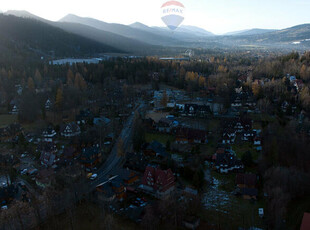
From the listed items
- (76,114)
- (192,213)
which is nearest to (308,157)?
(192,213)

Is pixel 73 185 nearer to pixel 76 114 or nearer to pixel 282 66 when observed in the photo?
pixel 76 114

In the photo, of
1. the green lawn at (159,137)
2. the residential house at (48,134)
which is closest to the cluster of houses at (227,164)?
the green lawn at (159,137)

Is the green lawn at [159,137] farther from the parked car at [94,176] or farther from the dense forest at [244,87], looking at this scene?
the dense forest at [244,87]

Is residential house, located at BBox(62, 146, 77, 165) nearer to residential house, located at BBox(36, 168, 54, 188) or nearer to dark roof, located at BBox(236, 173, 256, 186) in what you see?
residential house, located at BBox(36, 168, 54, 188)

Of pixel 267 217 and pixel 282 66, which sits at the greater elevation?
pixel 282 66

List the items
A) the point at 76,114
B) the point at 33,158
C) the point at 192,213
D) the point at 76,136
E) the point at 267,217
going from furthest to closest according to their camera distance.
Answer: the point at 76,114, the point at 76,136, the point at 33,158, the point at 192,213, the point at 267,217

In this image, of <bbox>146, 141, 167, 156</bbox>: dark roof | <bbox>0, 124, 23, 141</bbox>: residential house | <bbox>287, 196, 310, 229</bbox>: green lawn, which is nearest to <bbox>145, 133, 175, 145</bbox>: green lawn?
<bbox>146, 141, 167, 156</bbox>: dark roof

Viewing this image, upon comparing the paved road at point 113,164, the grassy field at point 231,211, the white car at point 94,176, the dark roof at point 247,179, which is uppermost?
the dark roof at point 247,179

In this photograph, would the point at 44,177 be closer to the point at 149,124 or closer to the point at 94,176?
the point at 94,176
